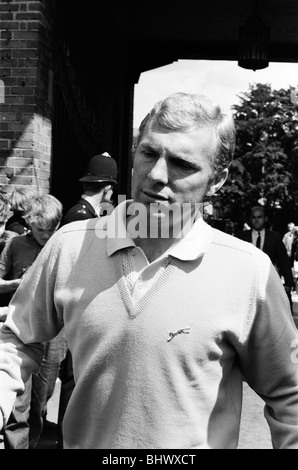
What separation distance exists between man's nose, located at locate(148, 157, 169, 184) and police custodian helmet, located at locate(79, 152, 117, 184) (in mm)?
→ 3392

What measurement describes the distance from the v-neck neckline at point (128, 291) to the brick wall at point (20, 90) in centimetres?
467

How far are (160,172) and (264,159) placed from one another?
181 ft

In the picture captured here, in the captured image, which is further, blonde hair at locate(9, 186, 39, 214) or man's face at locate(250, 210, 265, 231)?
man's face at locate(250, 210, 265, 231)

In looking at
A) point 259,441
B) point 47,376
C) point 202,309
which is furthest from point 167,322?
point 259,441

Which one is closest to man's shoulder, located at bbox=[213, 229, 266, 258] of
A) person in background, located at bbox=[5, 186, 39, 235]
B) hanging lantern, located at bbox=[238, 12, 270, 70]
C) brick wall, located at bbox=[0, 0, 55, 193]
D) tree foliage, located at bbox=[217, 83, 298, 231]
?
person in background, located at bbox=[5, 186, 39, 235]

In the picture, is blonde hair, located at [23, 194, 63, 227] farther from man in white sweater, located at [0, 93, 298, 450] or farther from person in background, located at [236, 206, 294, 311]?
person in background, located at [236, 206, 294, 311]

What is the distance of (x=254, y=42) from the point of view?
8.28 metres

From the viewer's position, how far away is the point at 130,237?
201 cm

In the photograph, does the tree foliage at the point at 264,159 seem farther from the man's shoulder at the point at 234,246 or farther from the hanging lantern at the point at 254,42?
the man's shoulder at the point at 234,246

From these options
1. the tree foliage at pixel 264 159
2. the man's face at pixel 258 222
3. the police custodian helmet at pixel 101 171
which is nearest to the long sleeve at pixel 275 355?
the police custodian helmet at pixel 101 171

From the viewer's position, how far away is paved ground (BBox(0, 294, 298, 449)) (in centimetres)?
487

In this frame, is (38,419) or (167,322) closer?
(167,322)
